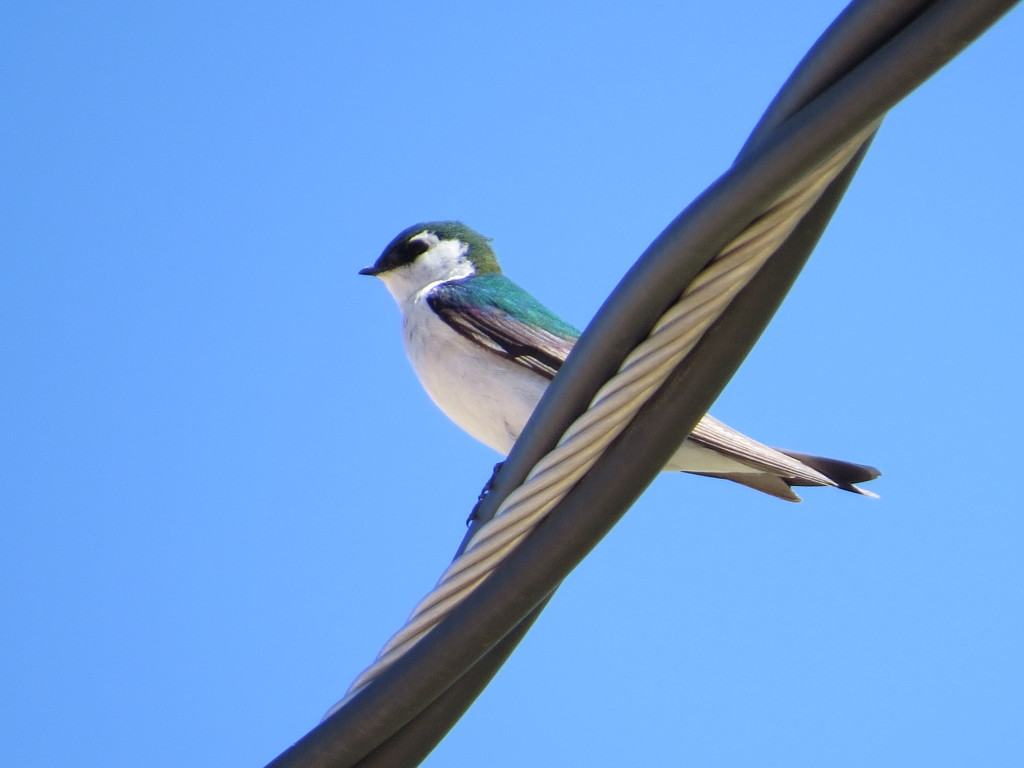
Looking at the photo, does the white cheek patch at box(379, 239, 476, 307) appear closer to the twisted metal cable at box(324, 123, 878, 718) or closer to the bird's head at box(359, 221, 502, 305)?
the bird's head at box(359, 221, 502, 305)

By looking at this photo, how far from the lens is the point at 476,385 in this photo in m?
5.79

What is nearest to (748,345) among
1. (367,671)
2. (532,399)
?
(367,671)

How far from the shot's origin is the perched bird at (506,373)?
202 inches

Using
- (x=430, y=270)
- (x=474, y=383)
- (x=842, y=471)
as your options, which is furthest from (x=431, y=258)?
(x=842, y=471)

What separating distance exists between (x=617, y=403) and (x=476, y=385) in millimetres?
3962

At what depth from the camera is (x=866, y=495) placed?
15.8 ft

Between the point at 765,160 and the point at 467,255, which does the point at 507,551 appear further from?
the point at 467,255

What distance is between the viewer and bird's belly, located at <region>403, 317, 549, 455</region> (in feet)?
18.5

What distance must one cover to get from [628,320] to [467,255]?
6.03m

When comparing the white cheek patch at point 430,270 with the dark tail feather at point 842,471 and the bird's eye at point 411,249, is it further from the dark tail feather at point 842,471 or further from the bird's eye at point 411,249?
the dark tail feather at point 842,471

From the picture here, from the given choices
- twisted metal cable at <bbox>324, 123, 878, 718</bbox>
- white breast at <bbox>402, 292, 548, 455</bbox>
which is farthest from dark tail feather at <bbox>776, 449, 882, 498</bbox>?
twisted metal cable at <bbox>324, 123, 878, 718</bbox>

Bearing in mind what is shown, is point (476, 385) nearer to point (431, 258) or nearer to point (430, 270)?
point (430, 270)

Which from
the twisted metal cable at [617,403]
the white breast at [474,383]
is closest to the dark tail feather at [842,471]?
the white breast at [474,383]

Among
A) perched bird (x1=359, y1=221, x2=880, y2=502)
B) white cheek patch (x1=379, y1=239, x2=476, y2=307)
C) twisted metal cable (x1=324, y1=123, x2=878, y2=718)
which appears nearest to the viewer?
twisted metal cable (x1=324, y1=123, x2=878, y2=718)
